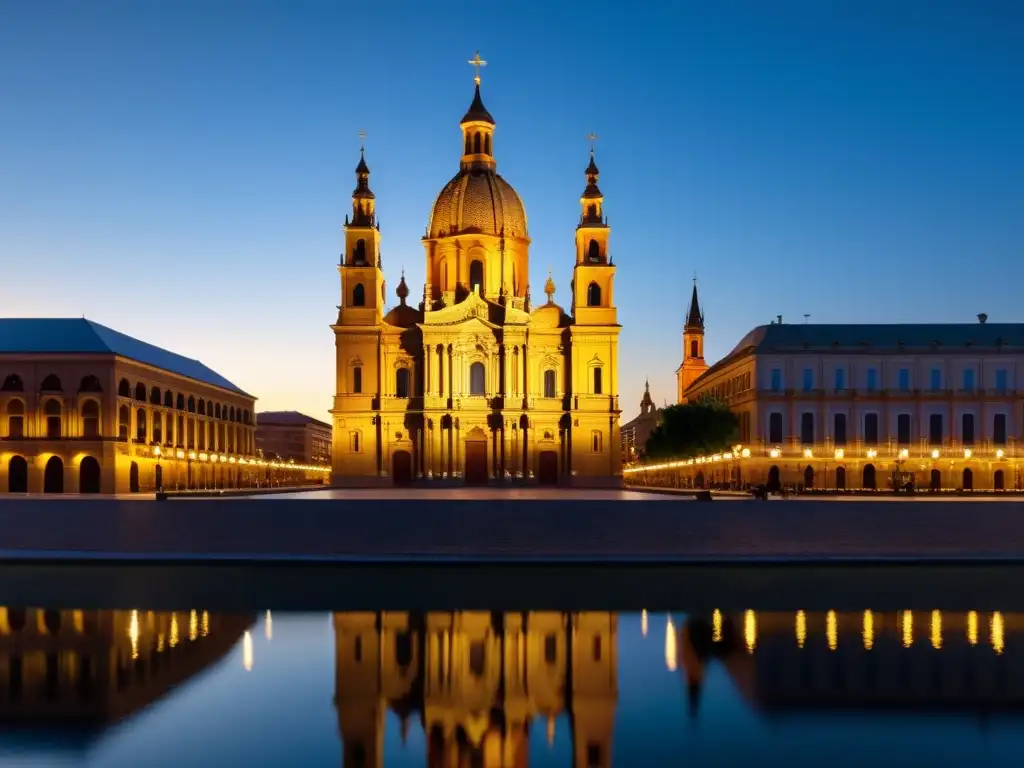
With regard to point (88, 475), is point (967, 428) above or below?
above

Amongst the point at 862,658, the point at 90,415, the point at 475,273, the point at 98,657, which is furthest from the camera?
the point at 475,273

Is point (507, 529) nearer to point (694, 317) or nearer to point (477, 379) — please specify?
point (477, 379)

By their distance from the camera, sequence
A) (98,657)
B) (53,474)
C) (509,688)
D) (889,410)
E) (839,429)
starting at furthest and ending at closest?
(839,429)
(889,410)
(53,474)
(98,657)
(509,688)

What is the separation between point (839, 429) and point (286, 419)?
329ft

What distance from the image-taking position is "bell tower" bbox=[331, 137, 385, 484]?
231ft

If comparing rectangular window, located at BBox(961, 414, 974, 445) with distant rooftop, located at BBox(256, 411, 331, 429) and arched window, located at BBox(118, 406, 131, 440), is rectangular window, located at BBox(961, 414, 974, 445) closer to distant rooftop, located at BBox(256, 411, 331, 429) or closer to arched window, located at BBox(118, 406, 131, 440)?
arched window, located at BBox(118, 406, 131, 440)

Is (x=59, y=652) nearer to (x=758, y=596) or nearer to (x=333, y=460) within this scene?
(x=758, y=596)

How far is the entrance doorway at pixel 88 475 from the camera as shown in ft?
196

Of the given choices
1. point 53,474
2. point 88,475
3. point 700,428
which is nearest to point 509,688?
point 88,475

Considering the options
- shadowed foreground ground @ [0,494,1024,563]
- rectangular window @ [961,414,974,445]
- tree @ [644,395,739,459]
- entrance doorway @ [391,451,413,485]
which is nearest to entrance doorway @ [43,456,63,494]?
entrance doorway @ [391,451,413,485]

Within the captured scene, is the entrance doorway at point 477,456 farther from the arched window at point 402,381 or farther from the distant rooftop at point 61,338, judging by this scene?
the distant rooftop at point 61,338

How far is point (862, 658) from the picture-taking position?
1903 cm

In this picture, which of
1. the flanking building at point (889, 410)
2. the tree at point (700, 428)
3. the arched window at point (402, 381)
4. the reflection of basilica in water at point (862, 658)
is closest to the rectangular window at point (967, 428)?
the flanking building at point (889, 410)

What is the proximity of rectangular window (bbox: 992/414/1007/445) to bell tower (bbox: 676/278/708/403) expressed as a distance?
5052 cm
